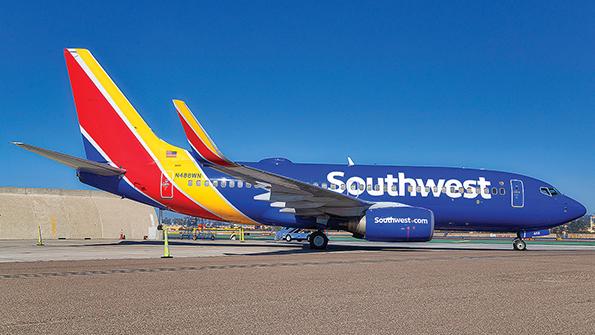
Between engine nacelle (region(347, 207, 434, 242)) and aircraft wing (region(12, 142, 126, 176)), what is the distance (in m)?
11.1

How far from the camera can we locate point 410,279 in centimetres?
1012

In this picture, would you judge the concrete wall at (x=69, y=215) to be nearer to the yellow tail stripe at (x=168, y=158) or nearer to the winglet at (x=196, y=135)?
the yellow tail stripe at (x=168, y=158)

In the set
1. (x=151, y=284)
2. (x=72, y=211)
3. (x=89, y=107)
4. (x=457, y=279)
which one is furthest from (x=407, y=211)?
(x=72, y=211)


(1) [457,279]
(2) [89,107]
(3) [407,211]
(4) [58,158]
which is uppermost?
(2) [89,107]

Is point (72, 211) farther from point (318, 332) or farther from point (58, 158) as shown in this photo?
point (318, 332)

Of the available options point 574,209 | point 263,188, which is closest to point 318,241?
point 263,188

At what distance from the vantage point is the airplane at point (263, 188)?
76.8ft

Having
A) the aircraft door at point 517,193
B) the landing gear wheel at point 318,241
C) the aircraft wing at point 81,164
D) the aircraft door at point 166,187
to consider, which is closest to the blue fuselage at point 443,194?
the aircraft door at point 517,193

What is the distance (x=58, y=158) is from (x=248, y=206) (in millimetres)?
7870

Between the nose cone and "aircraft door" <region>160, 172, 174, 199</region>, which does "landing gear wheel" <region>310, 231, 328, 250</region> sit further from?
the nose cone

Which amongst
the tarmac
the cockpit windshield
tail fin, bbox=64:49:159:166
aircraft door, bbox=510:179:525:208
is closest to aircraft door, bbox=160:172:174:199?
tail fin, bbox=64:49:159:166

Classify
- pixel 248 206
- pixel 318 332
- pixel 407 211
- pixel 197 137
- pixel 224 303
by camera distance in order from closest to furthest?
1. pixel 318 332
2. pixel 224 303
3. pixel 197 137
4. pixel 407 211
5. pixel 248 206

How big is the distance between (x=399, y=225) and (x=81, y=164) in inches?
519

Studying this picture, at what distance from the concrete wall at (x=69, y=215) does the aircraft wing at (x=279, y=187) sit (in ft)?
108
